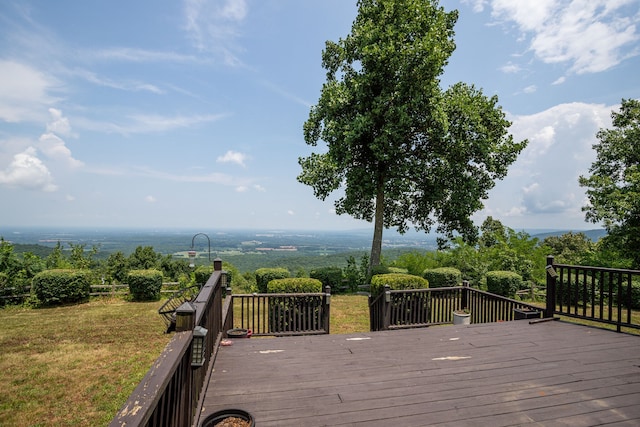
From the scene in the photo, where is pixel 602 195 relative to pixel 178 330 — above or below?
above

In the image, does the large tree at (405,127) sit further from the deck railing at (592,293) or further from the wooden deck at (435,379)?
the wooden deck at (435,379)

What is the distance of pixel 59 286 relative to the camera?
13.1 meters

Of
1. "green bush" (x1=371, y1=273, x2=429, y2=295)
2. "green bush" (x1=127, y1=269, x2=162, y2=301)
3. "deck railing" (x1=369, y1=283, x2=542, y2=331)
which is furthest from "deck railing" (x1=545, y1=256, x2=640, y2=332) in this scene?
"green bush" (x1=127, y1=269, x2=162, y2=301)

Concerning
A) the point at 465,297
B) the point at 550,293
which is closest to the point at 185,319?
the point at 550,293

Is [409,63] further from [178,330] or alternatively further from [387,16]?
[178,330]

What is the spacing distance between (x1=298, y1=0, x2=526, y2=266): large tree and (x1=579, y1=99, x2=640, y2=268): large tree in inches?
199

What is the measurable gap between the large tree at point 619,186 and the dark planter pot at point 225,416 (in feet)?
59.2

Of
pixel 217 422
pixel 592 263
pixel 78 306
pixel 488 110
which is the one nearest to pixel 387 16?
pixel 488 110

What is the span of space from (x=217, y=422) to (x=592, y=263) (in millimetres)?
19124

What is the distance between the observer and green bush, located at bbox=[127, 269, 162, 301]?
46.4ft

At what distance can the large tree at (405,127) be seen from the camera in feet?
46.7

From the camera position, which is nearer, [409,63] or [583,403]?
[583,403]

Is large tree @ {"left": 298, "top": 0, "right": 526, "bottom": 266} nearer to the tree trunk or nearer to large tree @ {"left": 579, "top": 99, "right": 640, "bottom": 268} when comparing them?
the tree trunk

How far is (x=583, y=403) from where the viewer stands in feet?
10.0
